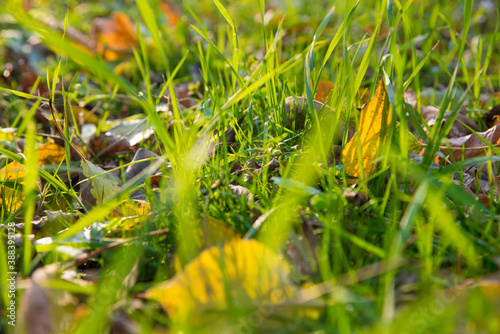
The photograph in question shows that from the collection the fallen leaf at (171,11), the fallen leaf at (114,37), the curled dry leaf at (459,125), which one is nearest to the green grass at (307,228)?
the curled dry leaf at (459,125)

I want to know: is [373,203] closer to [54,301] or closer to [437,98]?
[54,301]

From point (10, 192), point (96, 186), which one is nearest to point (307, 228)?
point (96, 186)

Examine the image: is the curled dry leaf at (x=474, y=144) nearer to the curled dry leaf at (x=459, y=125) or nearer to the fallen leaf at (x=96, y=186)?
the curled dry leaf at (x=459, y=125)

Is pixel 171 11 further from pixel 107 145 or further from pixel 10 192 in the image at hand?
pixel 10 192

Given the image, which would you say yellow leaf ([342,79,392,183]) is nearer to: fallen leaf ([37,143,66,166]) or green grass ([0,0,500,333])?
green grass ([0,0,500,333])

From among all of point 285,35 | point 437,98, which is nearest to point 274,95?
point 437,98

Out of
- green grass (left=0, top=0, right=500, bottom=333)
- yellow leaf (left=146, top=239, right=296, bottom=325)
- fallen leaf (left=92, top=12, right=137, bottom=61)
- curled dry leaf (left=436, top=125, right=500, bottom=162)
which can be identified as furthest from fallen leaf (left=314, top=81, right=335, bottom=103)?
fallen leaf (left=92, top=12, right=137, bottom=61)
